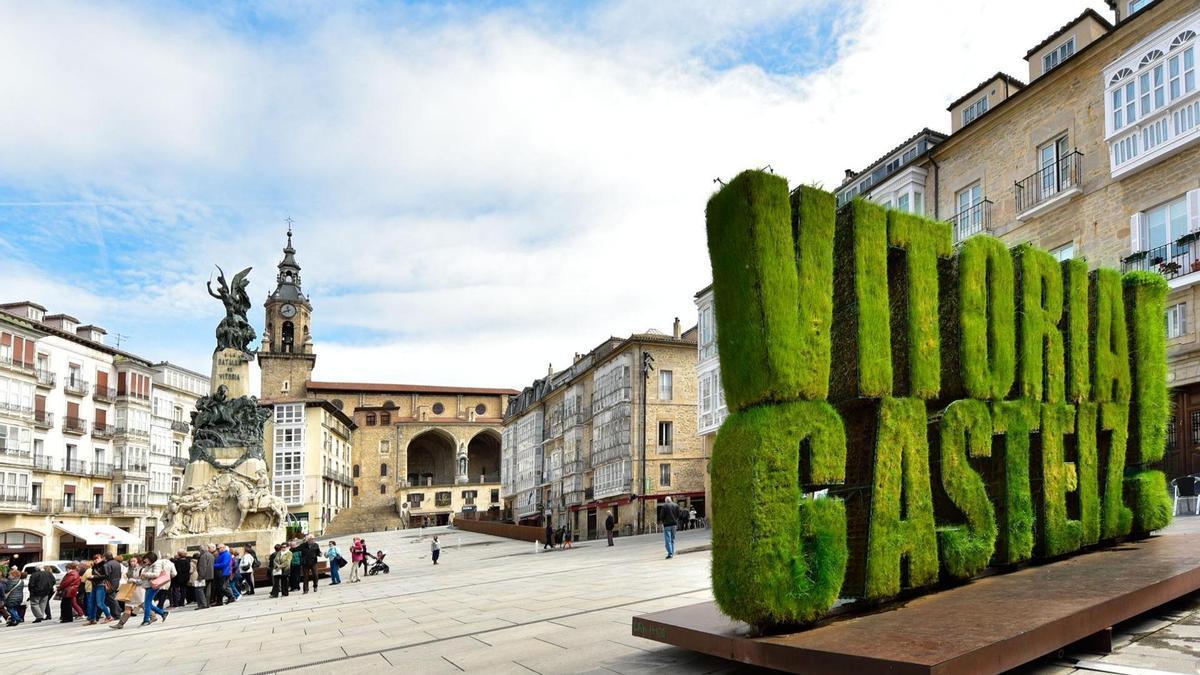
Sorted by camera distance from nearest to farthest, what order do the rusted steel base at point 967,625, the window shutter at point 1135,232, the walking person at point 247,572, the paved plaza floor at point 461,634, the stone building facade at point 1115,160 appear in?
1. the rusted steel base at point 967,625
2. the paved plaza floor at point 461,634
3. the stone building facade at point 1115,160
4. the window shutter at point 1135,232
5. the walking person at point 247,572

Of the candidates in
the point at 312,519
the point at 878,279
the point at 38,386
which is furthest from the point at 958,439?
the point at 312,519

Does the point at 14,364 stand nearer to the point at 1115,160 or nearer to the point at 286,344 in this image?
the point at 286,344

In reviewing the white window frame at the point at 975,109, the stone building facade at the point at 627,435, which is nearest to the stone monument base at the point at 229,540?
the stone building facade at the point at 627,435

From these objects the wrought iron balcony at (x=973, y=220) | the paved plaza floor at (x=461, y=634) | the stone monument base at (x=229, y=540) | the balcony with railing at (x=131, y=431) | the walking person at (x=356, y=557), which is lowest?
the walking person at (x=356, y=557)

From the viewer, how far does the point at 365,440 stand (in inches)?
4107

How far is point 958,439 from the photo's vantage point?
34.8 ft

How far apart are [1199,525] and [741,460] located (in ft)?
47.4

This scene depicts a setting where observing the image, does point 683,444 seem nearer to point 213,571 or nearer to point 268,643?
point 213,571

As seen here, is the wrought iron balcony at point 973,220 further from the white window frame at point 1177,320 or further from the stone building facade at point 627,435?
the stone building facade at point 627,435

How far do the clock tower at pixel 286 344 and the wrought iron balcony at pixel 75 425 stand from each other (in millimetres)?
39922

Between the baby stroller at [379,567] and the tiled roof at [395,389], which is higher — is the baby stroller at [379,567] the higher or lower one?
the lower one

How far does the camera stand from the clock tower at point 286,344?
9956 cm

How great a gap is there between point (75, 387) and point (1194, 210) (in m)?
61.7

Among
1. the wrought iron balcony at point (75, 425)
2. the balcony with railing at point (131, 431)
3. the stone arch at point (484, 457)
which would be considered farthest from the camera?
the stone arch at point (484, 457)
